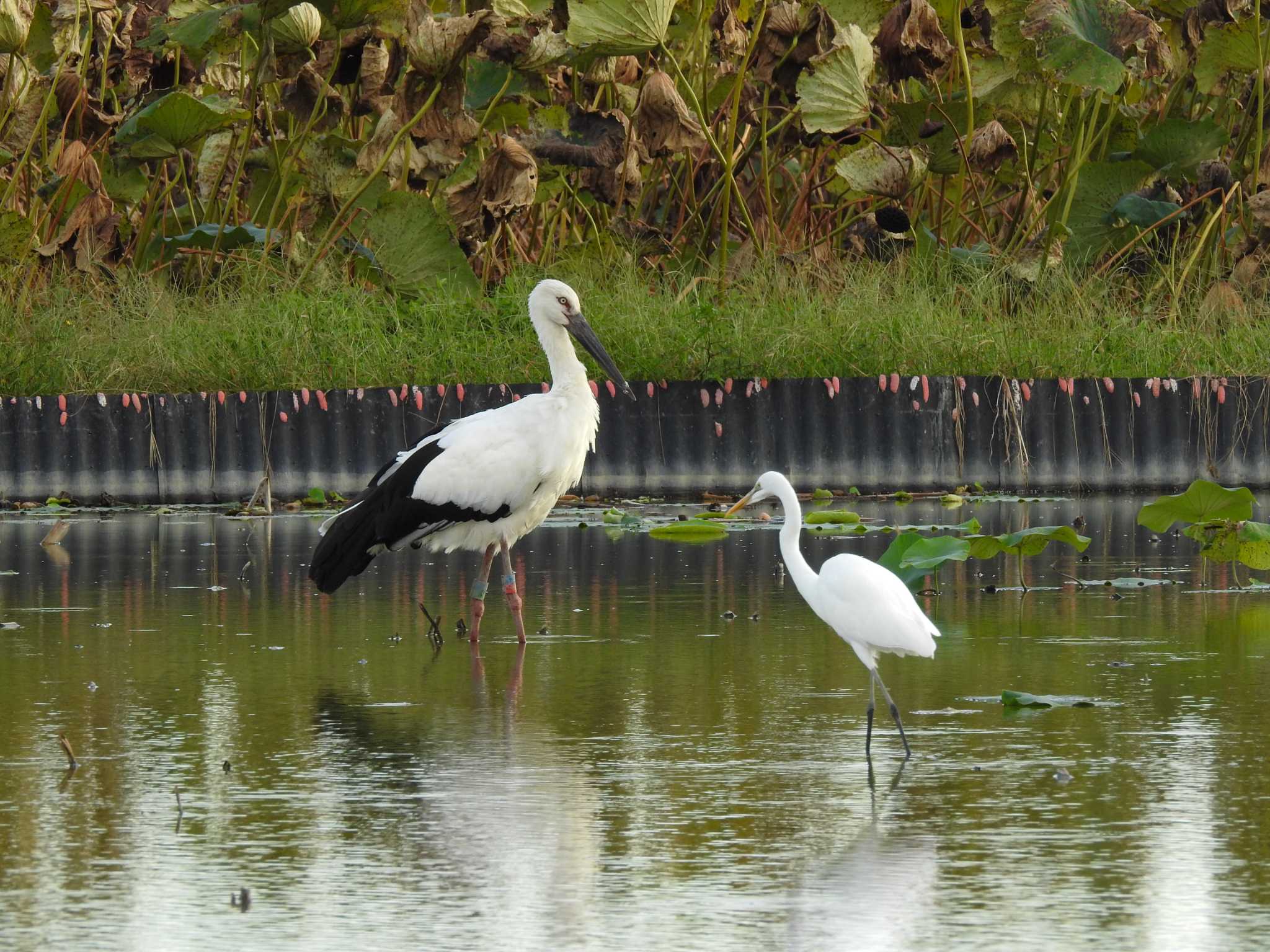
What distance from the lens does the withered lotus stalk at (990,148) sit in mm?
19594

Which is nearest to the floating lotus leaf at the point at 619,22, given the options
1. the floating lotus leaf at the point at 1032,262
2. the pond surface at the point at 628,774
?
the floating lotus leaf at the point at 1032,262

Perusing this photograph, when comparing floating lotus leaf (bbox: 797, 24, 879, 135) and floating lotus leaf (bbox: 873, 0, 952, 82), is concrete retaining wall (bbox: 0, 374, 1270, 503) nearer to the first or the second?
floating lotus leaf (bbox: 797, 24, 879, 135)

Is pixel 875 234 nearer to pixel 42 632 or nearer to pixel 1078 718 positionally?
pixel 42 632

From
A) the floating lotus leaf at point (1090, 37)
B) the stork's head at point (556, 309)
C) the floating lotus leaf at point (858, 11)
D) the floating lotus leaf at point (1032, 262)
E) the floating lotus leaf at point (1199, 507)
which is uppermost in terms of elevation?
the floating lotus leaf at point (858, 11)

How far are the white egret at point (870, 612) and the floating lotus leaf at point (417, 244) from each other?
1244cm

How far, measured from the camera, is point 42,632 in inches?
370

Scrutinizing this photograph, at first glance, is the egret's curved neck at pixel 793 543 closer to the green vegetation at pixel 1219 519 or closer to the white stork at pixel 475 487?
the white stork at pixel 475 487

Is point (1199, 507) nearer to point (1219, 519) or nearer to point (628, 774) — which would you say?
point (1219, 519)

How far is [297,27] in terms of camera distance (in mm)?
18312

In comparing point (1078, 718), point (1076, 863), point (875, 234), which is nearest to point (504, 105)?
point (875, 234)

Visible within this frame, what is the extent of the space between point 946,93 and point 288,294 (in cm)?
819

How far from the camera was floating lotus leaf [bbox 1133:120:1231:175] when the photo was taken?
1953cm

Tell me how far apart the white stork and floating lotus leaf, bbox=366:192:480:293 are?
29.1 feet

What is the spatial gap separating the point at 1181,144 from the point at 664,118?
458 cm
